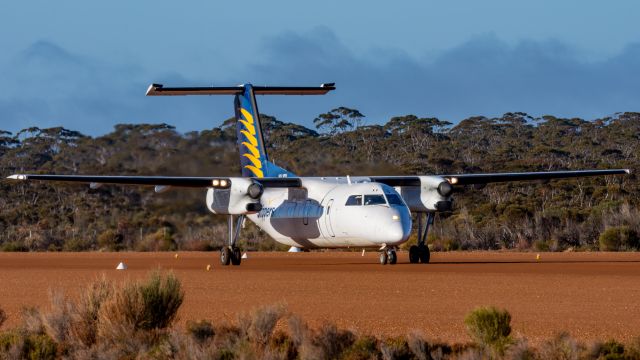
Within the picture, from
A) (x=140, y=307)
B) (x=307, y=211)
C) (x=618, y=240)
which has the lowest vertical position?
(x=140, y=307)

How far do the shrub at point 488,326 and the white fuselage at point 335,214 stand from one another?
52.5ft

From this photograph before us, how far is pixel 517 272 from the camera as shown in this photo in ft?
95.5

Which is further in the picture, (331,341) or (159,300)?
(159,300)

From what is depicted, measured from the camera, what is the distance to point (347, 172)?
39.3 m

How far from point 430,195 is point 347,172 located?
17.3ft

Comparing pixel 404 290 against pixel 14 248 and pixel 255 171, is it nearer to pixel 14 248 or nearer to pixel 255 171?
pixel 255 171

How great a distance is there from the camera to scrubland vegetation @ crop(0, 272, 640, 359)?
1266 cm

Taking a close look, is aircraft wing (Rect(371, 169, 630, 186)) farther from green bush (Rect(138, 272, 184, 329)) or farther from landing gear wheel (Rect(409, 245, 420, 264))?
green bush (Rect(138, 272, 184, 329))

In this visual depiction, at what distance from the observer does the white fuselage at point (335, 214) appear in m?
30.6

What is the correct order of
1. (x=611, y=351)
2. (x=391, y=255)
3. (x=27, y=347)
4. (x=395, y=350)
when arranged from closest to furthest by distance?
(x=611, y=351) → (x=395, y=350) → (x=27, y=347) → (x=391, y=255)

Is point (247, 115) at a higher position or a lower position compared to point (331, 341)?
higher

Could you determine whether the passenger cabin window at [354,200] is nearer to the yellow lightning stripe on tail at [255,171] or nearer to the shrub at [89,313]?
the yellow lightning stripe on tail at [255,171]

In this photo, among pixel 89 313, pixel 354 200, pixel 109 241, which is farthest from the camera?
pixel 109 241

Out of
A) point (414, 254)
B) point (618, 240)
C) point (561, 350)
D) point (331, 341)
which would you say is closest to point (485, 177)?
point (414, 254)
